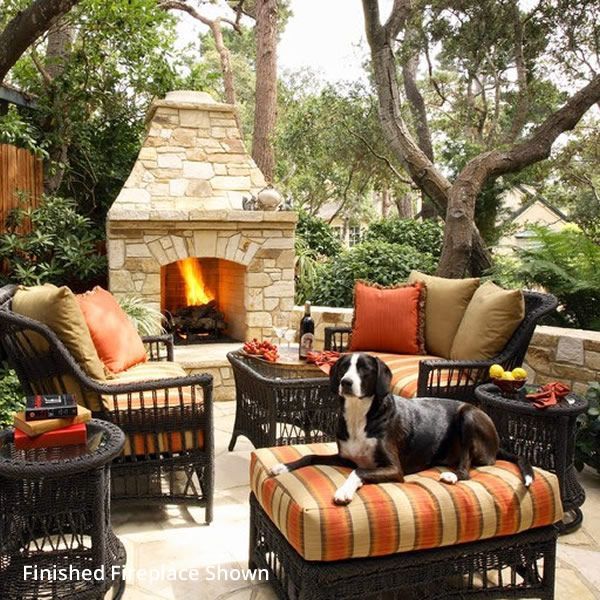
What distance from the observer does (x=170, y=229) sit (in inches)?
229

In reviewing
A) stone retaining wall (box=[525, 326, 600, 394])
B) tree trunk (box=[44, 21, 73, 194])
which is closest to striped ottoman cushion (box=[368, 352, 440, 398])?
stone retaining wall (box=[525, 326, 600, 394])

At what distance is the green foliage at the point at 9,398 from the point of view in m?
3.97

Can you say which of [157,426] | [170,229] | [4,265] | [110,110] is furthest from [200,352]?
[110,110]

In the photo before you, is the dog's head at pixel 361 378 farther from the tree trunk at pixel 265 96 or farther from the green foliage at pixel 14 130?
the tree trunk at pixel 265 96

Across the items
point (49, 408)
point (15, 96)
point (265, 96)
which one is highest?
point (265, 96)

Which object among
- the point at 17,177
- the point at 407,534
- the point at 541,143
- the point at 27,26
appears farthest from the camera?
the point at 541,143

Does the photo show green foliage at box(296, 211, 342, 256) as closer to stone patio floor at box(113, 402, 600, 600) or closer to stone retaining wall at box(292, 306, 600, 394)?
stone retaining wall at box(292, 306, 600, 394)

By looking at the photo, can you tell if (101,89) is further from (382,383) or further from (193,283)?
(382,383)

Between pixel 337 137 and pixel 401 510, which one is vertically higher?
pixel 337 137

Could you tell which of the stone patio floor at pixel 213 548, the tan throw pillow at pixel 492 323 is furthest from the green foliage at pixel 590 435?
the tan throw pillow at pixel 492 323

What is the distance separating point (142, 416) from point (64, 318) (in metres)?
0.60

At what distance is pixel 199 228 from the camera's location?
5.86 metres

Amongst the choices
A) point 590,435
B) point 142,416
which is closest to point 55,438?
point 142,416

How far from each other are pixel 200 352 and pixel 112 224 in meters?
1.42
